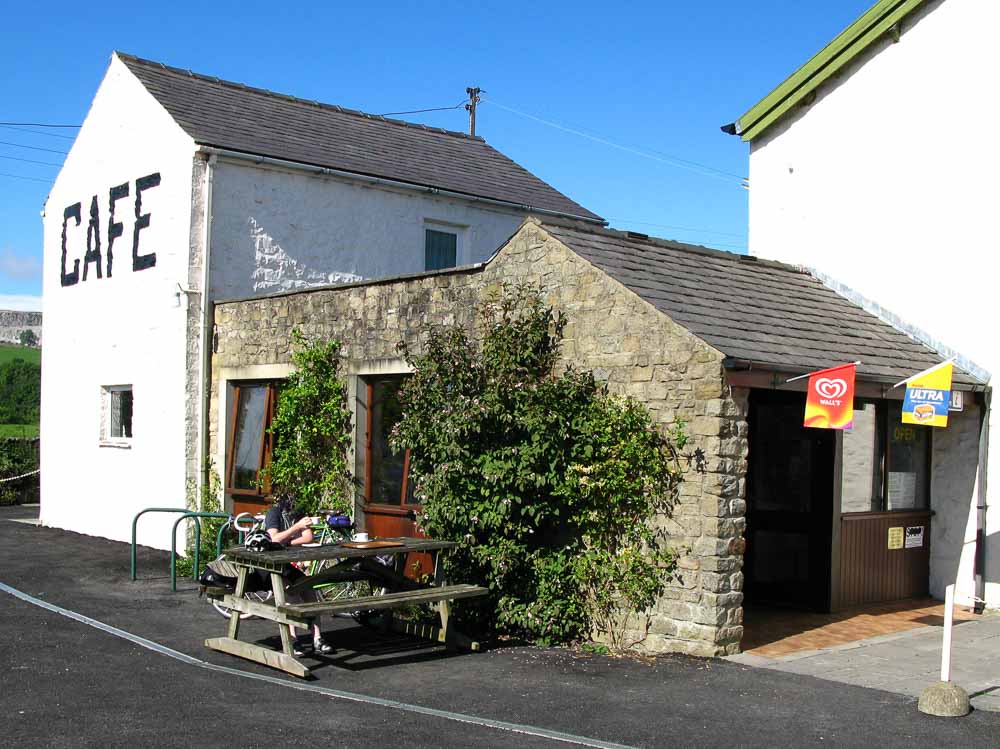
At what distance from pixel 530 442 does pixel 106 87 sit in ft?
35.2

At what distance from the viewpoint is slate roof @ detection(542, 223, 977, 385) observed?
920 centimetres

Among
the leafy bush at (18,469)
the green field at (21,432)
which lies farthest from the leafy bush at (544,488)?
the green field at (21,432)

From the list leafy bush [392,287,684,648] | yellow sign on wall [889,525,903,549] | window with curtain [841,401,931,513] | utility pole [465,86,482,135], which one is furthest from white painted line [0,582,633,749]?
utility pole [465,86,482,135]

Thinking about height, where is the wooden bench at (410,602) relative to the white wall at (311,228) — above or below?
below

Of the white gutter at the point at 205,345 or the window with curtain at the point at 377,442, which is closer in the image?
the window with curtain at the point at 377,442

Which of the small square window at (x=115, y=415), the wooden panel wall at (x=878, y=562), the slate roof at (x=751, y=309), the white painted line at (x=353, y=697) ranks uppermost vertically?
the slate roof at (x=751, y=309)

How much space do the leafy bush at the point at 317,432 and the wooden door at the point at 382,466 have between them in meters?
0.21

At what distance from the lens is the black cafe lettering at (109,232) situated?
1547 centimetres

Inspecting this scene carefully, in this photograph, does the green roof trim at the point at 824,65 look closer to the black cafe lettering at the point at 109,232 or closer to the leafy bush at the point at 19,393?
the black cafe lettering at the point at 109,232

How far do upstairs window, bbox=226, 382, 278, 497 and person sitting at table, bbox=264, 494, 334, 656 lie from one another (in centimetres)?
364

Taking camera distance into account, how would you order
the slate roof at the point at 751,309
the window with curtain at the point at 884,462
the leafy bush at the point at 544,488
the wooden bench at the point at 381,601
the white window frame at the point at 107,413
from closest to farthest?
the wooden bench at the point at 381,601 → the leafy bush at the point at 544,488 → the slate roof at the point at 751,309 → the window with curtain at the point at 884,462 → the white window frame at the point at 107,413

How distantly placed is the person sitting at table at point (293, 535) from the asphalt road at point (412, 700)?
0.80 feet

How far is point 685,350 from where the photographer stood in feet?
29.0

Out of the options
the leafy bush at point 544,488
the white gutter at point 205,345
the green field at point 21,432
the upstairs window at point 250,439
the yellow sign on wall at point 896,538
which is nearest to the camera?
the leafy bush at point 544,488
